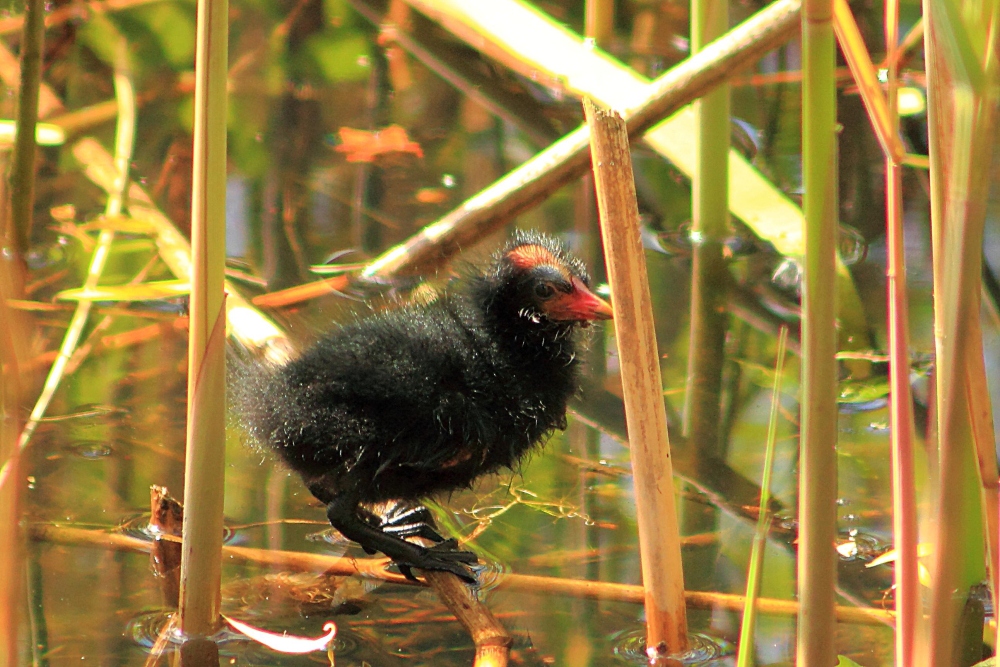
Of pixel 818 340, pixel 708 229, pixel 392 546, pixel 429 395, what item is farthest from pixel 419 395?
pixel 708 229

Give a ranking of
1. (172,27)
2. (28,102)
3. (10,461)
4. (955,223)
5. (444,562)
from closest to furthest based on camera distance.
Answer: (10,461)
(955,223)
(444,562)
(28,102)
(172,27)

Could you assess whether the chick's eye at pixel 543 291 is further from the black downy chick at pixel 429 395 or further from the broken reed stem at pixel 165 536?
the broken reed stem at pixel 165 536

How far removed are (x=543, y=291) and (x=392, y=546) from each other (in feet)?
2.10

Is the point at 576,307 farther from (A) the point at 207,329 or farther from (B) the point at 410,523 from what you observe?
(A) the point at 207,329

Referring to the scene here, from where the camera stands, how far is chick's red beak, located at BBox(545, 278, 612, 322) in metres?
2.49

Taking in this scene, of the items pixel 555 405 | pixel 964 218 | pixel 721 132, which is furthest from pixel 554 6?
pixel 964 218

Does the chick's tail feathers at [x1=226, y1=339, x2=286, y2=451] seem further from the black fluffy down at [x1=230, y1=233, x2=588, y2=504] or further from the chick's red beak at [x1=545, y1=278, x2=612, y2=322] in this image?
the chick's red beak at [x1=545, y1=278, x2=612, y2=322]

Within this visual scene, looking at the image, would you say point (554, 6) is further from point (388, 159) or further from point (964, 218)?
point (964, 218)

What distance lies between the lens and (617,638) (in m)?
2.08

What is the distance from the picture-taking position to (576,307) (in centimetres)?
250

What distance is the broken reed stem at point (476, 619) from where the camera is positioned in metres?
1.94

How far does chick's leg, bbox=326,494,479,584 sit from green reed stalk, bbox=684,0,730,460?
35.9 inches

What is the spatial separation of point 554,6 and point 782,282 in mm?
2217

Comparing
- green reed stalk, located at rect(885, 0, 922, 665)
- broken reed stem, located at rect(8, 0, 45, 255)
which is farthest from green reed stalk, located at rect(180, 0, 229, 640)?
broken reed stem, located at rect(8, 0, 45, 255)
